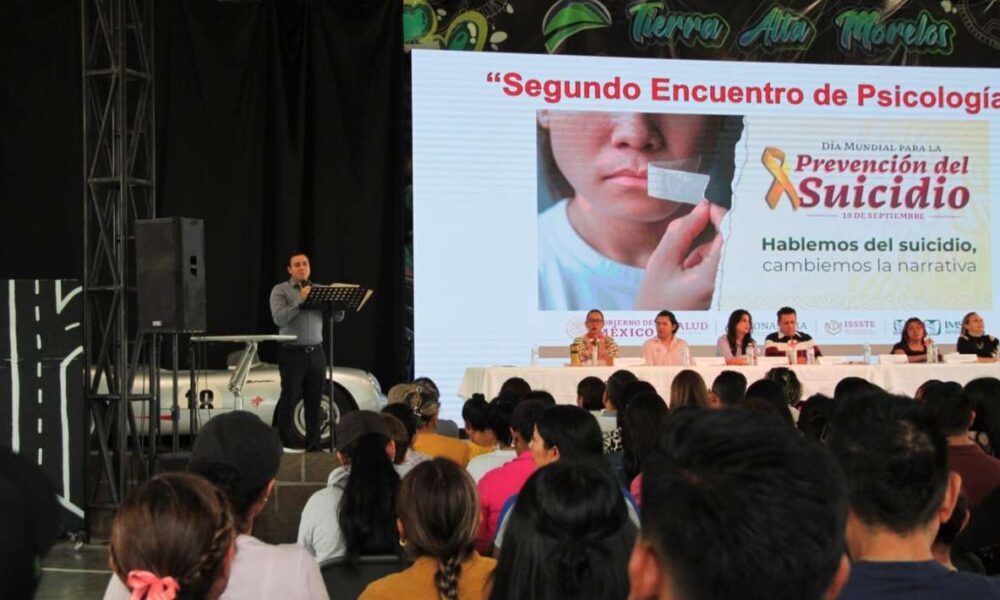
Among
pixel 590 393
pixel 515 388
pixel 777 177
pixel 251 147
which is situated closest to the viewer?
pixel 515 388

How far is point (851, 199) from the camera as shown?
32.6 feet

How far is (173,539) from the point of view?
150cm

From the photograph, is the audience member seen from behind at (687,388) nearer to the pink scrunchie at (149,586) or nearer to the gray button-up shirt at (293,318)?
the pink scrunchie at (149,586)

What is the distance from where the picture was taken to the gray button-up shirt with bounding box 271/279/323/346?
7.84 m

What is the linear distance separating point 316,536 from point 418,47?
6684 mm

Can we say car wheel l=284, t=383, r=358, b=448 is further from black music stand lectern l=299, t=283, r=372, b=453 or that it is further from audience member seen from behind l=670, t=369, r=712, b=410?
audience member seen from behind l=670, t=369, r=712, b=410

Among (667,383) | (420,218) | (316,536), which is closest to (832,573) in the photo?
(316,536)

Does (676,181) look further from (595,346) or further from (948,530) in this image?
(948,530)

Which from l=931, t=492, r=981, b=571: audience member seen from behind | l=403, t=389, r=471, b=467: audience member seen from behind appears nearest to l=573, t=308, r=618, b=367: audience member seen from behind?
l=403, t=389, r=471, b=467: audience member seen from behind

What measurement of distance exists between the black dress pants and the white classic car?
0.08m

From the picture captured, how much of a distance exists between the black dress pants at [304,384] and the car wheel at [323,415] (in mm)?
72

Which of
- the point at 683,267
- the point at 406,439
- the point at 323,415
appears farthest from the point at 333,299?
the point at 406,439

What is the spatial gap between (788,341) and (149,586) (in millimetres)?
7260

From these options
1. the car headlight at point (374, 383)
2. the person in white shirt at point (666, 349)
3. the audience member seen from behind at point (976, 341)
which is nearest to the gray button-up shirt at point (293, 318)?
the car headlight at point (374, 383)
